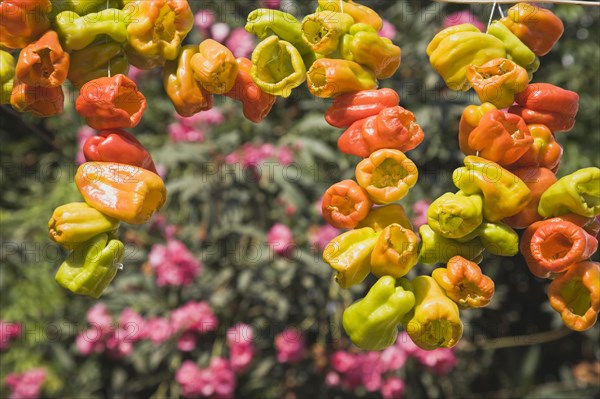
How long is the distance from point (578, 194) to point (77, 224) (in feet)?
1.74

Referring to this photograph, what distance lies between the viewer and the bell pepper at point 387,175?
787 mm

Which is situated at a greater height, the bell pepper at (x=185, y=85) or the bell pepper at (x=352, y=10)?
the bell pepper at (x=352, y=10)

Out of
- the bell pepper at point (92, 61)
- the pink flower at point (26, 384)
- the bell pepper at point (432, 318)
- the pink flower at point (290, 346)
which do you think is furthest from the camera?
the pink flower at point (26, 384)

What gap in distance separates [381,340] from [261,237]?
1.34 m

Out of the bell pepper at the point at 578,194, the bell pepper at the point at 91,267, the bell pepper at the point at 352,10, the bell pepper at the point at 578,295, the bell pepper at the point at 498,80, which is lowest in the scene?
the bell pepper at the point at 91,267

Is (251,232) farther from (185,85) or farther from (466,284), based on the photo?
(466,284)

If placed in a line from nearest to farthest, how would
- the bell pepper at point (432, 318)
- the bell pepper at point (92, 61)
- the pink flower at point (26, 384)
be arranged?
the bell pepper at point (432, 318) → the bell pepper at point (92, 61) → the pink flower at point (26, 384)

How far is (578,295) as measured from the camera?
79 cm

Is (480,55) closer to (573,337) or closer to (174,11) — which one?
(174,11)

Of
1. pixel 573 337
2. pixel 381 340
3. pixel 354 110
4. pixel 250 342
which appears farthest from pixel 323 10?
pixel 573 337

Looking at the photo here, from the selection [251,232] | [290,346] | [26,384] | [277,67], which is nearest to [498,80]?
[277,67]

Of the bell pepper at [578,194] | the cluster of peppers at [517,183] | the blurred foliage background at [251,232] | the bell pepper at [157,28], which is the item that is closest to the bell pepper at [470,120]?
the cluster of peppers at [517,183]

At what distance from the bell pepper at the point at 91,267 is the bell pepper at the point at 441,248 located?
336 millimetres

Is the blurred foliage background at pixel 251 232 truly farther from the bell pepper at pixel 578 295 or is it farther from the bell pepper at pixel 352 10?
the bell pepper at pixel 578 295
